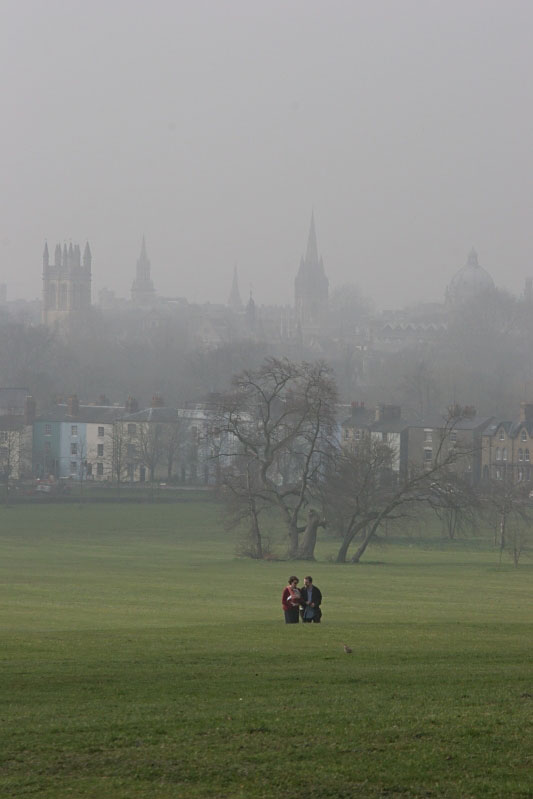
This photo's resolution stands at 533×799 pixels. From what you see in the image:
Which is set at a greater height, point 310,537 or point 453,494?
point 453,494

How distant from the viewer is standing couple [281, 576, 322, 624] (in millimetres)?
25234

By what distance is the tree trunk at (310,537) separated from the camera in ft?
192

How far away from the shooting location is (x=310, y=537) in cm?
5909

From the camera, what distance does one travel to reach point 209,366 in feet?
526

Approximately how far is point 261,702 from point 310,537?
43.6 metres

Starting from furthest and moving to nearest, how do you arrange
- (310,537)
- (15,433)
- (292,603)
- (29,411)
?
(29,411), (15,433), (310,537), (292,603)

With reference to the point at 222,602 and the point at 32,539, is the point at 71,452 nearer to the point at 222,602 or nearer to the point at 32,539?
the point at 32,539

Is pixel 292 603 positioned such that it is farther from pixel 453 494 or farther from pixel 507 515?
pixel 507 515

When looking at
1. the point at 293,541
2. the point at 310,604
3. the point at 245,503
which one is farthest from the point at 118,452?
the point at 310,604

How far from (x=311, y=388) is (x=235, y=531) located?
14479 millimetres

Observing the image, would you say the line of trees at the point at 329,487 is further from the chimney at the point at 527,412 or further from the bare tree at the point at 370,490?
the chimney at the point at 527,412

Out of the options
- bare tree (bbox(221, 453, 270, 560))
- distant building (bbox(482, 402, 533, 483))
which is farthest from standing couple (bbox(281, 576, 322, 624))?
distant building (bbox(482, 402, 533, 483))

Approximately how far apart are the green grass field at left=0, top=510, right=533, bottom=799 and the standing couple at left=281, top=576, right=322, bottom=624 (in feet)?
1.35

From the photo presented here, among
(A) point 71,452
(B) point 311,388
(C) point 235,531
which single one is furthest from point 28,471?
(B) point 311,388
